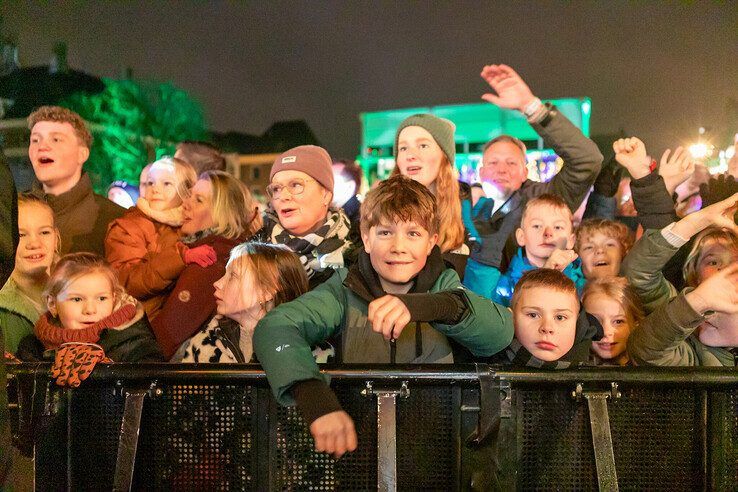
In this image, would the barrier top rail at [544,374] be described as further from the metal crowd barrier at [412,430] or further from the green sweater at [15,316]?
the green sweater at [15,316]

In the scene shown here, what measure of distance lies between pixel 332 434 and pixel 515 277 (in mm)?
2208

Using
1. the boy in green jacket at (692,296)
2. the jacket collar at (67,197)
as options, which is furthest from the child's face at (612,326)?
the jacket collar at (67,197)

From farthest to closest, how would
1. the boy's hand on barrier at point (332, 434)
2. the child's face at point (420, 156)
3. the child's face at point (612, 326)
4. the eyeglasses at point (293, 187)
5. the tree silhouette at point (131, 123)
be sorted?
the tree silhouette at point (131, 123) < the child's face at point (420, 156) < the eyeglasses at point (293, 187) < the child's face at point (612, 326) < the boy's hand on barrier at point (332, 434)

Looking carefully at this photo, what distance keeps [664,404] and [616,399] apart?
7.0 inches

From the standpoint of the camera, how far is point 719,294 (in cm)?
236

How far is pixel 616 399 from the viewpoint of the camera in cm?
205

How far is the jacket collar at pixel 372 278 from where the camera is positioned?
2.39 metres

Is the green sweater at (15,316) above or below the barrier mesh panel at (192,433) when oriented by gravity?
above

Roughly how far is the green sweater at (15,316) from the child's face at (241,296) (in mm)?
1025

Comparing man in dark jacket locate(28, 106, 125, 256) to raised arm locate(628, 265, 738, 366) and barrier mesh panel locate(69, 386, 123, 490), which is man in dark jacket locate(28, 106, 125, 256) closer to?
barrier mesh panel locate(69, 386, 123, 490)

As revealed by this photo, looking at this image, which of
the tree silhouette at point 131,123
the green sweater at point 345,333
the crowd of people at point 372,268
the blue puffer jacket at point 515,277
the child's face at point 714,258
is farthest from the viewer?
the tree silhouette at point 131,123

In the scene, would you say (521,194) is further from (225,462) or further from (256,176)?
(256,176)

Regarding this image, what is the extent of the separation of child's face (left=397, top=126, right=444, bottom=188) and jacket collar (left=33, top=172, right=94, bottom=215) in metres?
2.21

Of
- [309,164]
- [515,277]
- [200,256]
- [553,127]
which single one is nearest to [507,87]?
[553,127]
